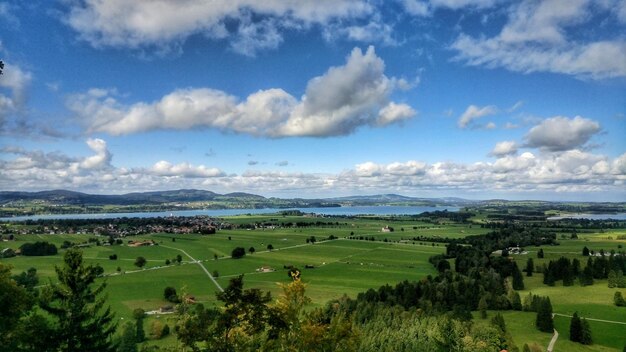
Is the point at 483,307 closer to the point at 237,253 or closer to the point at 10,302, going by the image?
the point at 10,302

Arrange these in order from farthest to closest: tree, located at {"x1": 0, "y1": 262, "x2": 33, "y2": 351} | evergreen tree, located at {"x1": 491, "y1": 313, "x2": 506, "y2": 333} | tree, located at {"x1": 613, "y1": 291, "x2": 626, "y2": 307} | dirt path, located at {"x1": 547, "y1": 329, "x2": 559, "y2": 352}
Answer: tree, located at {"x1": 613, "y1": 291, "x2": 626, "y2": 307}
evergreen tree, located at {"x1": 491, "y1": 313, "x2": 506, "y2": 333}
dirt path, located at {"x1": 547, "y1": 329, "x2": 559, "y2": 352}
tree, located at {"x1": 0, "y1": 262, "x2": 33, "y2": 351}

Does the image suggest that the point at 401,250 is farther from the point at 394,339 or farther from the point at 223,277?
the point at 394,339

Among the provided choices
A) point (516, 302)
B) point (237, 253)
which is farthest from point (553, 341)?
point (237, 253)

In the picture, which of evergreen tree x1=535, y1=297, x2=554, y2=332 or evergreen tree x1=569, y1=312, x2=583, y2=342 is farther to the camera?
evergreen tree x1=535, y1=297, x2=554, y2=332

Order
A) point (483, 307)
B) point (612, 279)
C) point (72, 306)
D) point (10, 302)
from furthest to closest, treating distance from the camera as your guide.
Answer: point (612, 279) < point (483, 307) < point (10, 302) < point (72, 306)

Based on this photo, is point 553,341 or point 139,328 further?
point 553,341

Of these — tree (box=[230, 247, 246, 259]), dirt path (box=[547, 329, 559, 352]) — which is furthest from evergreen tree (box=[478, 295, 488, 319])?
tree (box=[230, 247, 246, 259])

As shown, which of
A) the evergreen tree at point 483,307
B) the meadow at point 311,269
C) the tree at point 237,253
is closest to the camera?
the meadow at point 311,269

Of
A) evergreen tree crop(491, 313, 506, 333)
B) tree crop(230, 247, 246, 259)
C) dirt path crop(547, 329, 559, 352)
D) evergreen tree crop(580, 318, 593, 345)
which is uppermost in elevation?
tree crop(230, 247, 246, 259)

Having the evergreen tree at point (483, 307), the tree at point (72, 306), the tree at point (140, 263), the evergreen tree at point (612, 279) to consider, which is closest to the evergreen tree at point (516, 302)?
the evergreen tree at point (483, 307)

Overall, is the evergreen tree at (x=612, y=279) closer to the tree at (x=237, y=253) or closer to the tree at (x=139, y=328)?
the tree at (x=139, y=328)

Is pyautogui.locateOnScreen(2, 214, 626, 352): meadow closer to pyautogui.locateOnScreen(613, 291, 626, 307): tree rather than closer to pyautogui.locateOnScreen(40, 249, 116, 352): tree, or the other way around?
pyautogui.locateOnScreen(613, 291, 626, 307): tree

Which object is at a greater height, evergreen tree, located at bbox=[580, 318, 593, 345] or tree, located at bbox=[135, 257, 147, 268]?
tree, located at bbox=[135, 257, 147, 268]

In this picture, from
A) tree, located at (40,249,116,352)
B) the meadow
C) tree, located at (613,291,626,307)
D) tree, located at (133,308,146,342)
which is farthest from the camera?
tree, located at (613,291,626,307)
